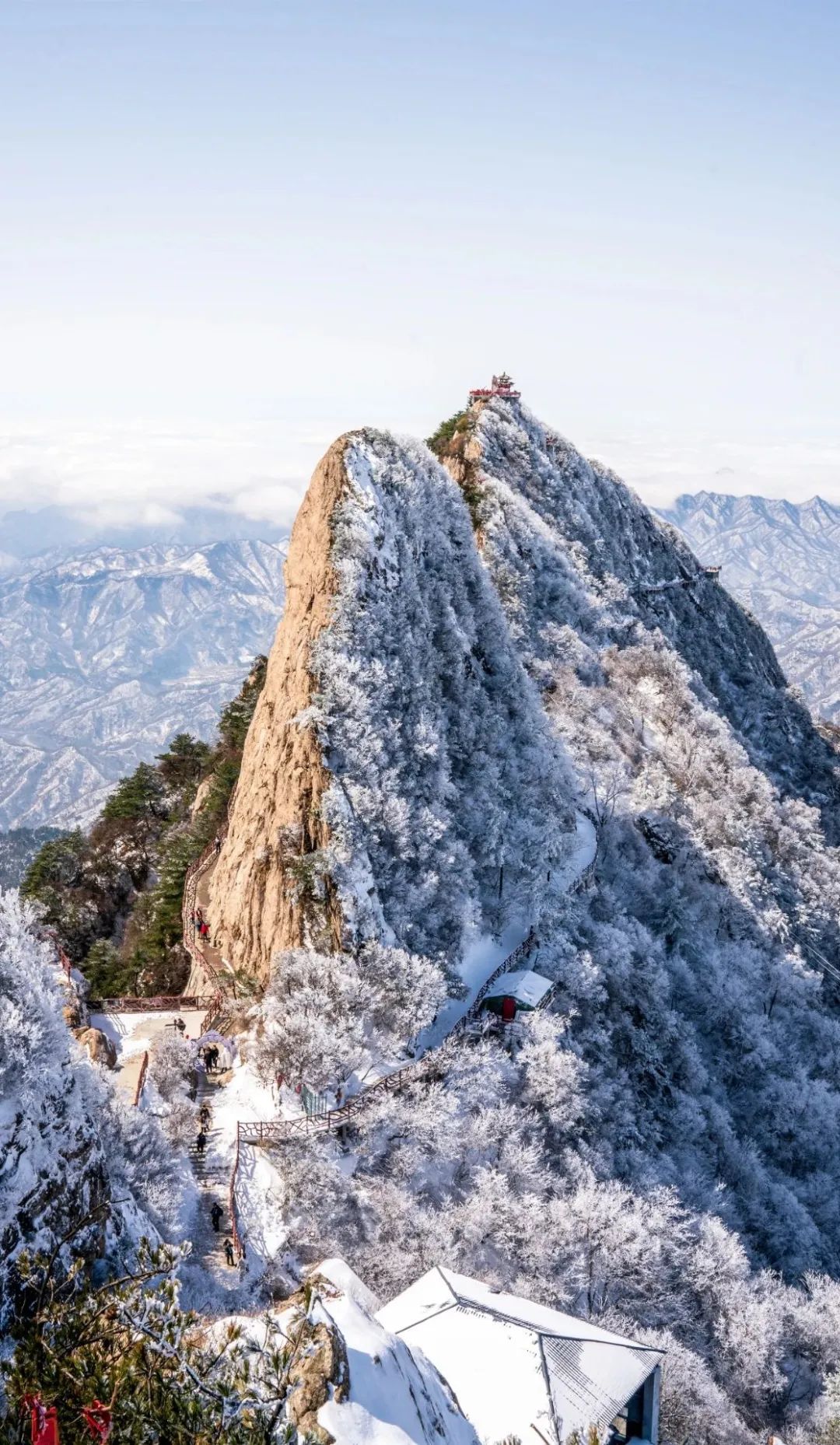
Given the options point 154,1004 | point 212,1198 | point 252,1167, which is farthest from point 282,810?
point 212,1198

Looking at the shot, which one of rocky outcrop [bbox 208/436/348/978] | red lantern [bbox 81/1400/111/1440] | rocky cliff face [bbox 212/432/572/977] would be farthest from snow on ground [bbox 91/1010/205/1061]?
red lantern [bbox 81/1400/111/1440]

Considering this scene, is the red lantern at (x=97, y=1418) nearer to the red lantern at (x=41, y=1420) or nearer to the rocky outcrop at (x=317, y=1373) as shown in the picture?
the red lantern at (x=41, y=1420)

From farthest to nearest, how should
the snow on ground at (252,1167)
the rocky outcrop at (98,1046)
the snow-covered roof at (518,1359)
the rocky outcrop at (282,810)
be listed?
1. the rocky outcrop at (282,810)
2. the rocky outcrop at (98,1046)
3. the snow on ground at (252,1167)
4. the snow-covered roof at (518,1359)

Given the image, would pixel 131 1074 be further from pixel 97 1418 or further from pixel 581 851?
pixel 581 851

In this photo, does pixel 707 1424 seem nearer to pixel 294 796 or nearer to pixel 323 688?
pixel 294 796

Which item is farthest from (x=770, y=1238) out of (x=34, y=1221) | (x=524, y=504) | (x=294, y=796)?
(x=524, y=504)

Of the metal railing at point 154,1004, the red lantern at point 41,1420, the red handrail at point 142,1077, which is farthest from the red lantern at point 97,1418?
the metal railing at point 154,1004
